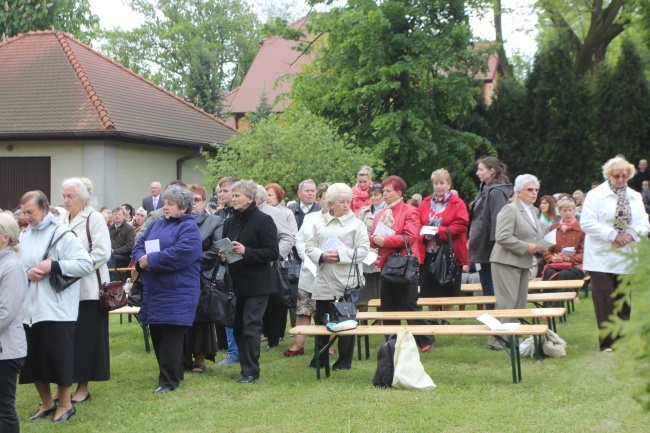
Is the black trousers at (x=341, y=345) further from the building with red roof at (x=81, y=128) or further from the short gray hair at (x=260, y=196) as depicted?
the building with red roof at (x=81, y=128)

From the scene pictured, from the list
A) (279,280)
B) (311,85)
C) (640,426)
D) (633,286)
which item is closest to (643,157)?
(311,85)

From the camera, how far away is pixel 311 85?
27.8 m

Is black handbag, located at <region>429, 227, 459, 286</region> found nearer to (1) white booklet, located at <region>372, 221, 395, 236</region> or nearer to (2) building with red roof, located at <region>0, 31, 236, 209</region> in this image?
(1) white booklet, located at <region>372, 221, 395, 236</region>

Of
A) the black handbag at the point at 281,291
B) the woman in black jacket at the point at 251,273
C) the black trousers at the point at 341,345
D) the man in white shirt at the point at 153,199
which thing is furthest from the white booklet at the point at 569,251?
the man in white shirt at the point at 153,199

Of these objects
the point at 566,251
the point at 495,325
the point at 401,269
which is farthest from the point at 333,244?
the point at 566,251

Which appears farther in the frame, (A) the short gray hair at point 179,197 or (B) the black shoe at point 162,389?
(B) the black shoe at point 162,389

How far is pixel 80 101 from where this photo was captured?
23.2 m

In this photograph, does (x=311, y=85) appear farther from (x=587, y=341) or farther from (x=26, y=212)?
(x=26, y=212)

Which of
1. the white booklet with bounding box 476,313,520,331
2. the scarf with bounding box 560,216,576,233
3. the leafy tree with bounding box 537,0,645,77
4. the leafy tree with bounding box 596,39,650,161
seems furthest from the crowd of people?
the leafy tree with bounding box 537,0,645,77

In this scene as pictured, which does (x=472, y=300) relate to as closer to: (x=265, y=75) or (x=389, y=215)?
(x=389, y=215)

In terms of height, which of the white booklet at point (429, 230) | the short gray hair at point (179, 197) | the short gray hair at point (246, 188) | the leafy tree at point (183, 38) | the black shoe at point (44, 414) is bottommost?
the black shoe at point (44, 414)

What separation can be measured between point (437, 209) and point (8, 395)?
593cm

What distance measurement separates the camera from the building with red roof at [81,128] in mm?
22328

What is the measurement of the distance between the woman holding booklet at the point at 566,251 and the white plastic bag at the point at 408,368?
5762 mm
